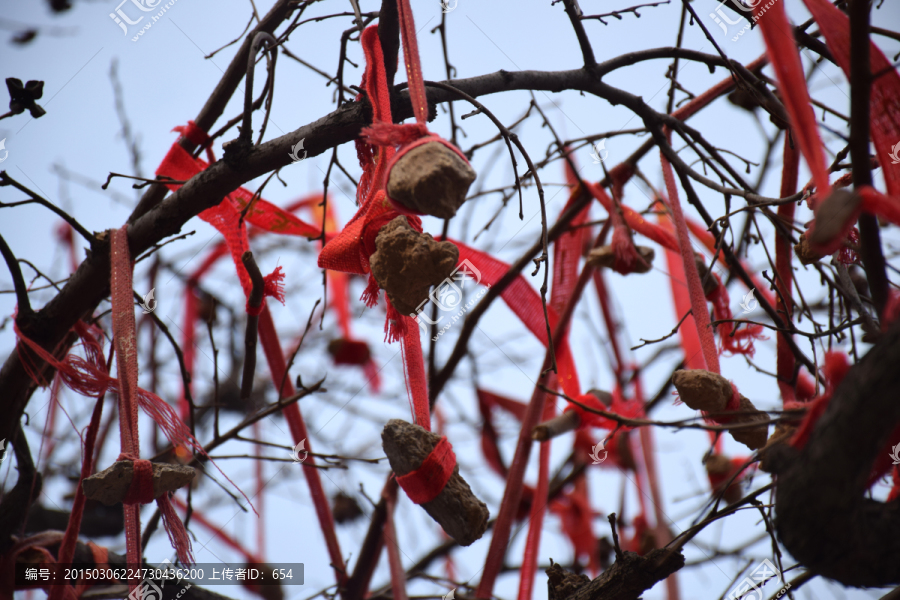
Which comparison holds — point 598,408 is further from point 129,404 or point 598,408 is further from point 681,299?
point 129,404

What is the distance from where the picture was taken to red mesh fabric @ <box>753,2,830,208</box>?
582mm

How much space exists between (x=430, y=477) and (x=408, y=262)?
229mm

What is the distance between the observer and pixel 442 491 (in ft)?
2.30

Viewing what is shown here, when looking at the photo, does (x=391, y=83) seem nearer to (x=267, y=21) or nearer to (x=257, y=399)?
(x=267, y=21)

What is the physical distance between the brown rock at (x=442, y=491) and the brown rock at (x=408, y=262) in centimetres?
14

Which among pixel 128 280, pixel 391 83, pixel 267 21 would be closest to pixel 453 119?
pixel 267 21

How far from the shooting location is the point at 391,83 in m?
0.89

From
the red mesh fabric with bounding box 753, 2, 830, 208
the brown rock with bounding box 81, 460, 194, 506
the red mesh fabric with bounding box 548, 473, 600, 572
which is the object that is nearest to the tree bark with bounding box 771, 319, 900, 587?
the red mesh fabric with bounding box 753, 2, 830, 208

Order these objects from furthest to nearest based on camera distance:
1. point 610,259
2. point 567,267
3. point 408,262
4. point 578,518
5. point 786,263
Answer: point 578,518
point 567,267
point 610,259
point 786,263
point 408,262

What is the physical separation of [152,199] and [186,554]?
2.22 ft

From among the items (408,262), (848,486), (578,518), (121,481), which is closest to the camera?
(848,486)
